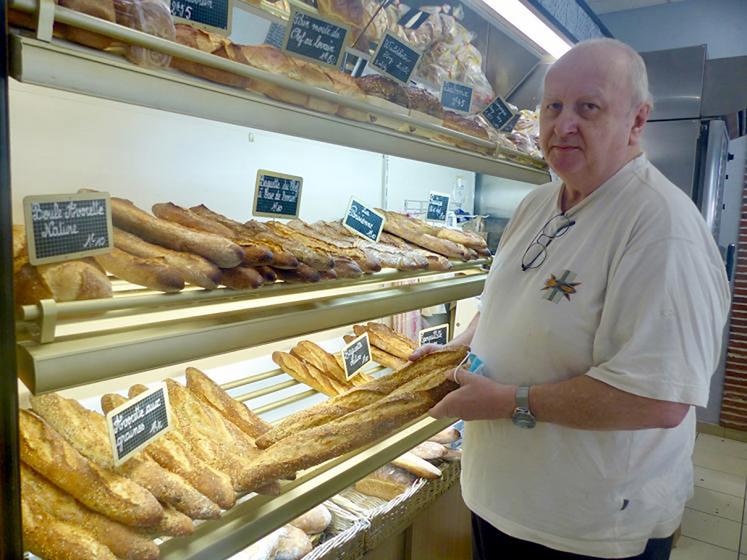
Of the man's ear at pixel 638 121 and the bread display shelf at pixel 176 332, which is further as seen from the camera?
the man's ear at pixel 638 121

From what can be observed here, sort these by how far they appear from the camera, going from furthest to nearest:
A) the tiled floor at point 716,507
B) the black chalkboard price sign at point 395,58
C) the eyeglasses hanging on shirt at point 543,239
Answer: the tiled floor at point 716,507, the black chalkboard price sign at point 395,58, the eyeglasses hanging on shirt at point 543,239

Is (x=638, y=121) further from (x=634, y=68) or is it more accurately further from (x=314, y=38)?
(x=314, y=38)

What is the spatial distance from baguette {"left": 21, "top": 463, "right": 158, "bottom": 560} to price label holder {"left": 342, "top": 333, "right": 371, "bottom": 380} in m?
1.01

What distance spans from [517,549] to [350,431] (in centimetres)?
61

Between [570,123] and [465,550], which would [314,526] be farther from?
[570,123]

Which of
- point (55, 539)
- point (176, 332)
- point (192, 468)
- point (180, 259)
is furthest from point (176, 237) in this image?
point (55, 539)

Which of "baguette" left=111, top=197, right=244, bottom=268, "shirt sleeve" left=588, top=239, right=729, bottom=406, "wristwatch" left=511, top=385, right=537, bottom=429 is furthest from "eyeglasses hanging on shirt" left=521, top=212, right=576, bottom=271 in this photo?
"baguette" left=111, top=197, right=244, bottom=268

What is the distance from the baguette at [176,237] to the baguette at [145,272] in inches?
4.4

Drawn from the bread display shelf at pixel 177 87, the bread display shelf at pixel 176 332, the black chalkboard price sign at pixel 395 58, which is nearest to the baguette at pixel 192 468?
the bread display shelf at pixel 176 332

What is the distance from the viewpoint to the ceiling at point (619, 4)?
5.00 meters

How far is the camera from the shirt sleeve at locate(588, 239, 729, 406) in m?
1.23

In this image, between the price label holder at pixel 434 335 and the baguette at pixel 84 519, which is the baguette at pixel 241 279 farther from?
the price label holder at pixel 434 335

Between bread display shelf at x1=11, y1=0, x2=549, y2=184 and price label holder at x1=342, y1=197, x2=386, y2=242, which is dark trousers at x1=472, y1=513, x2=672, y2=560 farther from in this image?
bread display shelf at x1=11, y1=0, x2=549, y2=184

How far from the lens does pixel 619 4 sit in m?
5.09
